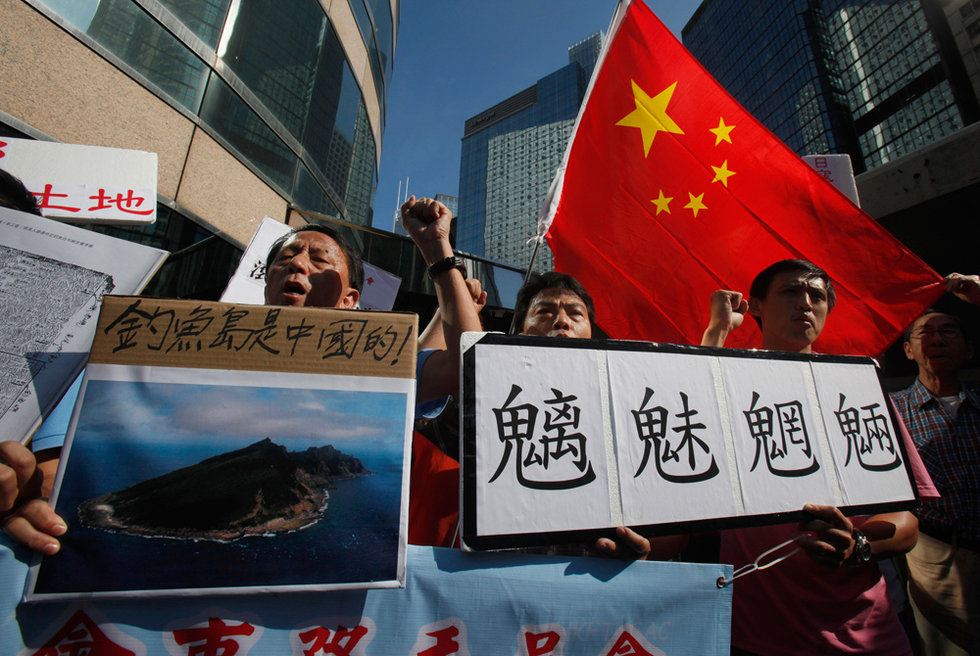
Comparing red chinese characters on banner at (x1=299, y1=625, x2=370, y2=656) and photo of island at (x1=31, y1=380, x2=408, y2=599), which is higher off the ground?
photo of island at (x1=31, y1=380, x2=408, y2=599)

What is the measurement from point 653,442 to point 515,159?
7346 cm

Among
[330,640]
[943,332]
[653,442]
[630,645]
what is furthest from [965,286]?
[330,640]

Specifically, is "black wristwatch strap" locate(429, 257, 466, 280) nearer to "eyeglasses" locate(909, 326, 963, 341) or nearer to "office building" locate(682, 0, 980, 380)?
"eyeglasses" locate(909, 326, 963, 341)

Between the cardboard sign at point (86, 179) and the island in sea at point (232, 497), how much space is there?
6.29 ft

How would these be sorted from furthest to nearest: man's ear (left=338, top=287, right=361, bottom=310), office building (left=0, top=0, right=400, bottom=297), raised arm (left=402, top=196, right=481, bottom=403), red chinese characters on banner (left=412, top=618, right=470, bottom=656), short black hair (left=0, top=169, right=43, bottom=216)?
office building (left=0, top=0, right=400, bottom=297)
man's ear (left=338, top=287, right=361, bottom=310)
short black hair (left=0, top=169, right=43, bottom=216)
raised arm (left=402, top=196, right=481, bottom=403)
red chinese characters on banner (left=412, top=618, right=470, bottom=656)

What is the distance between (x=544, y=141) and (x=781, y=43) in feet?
96.9

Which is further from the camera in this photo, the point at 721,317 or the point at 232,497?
the point at 721,317

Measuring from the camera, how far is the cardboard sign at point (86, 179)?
6.99 ft

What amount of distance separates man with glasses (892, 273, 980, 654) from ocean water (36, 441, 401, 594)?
188 cm

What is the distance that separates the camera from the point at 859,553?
112cm

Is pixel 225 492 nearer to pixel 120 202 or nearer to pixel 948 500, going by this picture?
pixel 120 202

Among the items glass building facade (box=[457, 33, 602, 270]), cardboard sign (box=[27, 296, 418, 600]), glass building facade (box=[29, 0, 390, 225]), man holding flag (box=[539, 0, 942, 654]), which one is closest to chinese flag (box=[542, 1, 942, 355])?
man holding flag (box=[539, 0, 942, 654])

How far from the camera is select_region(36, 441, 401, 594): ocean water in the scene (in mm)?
728

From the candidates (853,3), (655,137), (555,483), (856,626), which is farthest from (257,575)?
(853,3)
